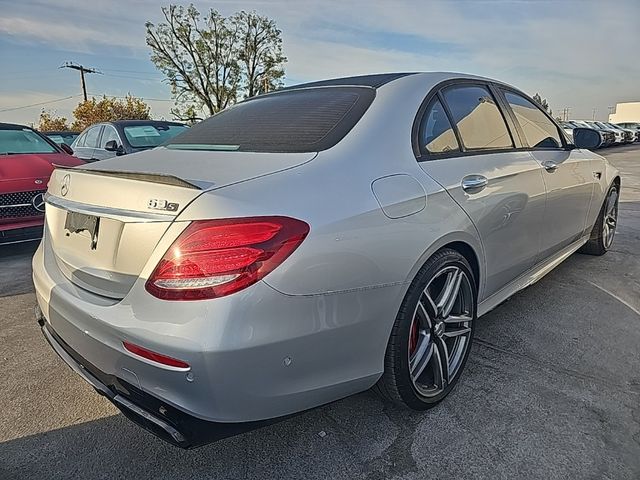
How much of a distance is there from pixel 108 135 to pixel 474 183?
6.82 metres

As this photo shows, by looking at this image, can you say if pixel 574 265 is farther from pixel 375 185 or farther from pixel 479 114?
pixel 375 185

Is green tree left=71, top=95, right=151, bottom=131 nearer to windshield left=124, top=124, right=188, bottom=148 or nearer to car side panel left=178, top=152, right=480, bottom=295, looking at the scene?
windshield left=124, top=124, right=188, bottom=148

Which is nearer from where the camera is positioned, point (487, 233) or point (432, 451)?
point (432, 451)

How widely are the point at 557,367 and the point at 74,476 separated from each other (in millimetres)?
2335

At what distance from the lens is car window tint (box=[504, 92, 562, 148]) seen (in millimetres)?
2965

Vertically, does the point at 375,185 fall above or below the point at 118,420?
above

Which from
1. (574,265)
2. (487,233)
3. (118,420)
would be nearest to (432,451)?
(487,233)

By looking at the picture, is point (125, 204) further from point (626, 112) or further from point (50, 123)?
point (626, 112)

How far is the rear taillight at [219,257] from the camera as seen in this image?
1.37 metres

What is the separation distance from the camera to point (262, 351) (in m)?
1.40

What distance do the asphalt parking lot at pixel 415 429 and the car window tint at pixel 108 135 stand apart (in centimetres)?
497

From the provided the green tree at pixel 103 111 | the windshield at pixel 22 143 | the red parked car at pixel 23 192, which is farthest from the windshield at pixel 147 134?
the green tree at pixel 103 111

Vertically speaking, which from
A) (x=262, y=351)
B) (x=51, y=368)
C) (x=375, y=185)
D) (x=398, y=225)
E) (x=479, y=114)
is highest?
(x=479, y=114)

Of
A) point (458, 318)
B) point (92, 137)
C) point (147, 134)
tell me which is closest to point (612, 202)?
point (458, 318)
